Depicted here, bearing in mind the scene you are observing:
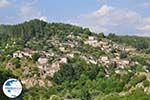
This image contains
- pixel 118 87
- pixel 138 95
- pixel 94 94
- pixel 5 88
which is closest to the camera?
pixel 5 88

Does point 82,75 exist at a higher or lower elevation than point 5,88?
lower

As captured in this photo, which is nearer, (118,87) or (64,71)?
(118,87)

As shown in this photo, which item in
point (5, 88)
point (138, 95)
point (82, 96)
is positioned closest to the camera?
point (5, 88)

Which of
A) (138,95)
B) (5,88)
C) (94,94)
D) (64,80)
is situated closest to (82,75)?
(64,80)

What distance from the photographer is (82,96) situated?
145500 millimetres

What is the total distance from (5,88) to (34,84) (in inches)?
6565

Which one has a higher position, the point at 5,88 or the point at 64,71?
the point at 5,88

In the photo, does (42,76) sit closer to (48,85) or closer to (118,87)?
(48,85)

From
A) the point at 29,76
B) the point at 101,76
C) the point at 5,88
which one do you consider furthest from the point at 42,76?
the point at 5,88

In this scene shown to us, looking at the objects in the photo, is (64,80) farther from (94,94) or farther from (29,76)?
(94,94)

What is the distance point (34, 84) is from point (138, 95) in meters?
72.4

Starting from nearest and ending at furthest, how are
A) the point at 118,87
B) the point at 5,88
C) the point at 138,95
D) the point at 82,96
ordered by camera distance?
1. the point at 5,88
2. the point at 138,95
3. the point at 82,96
4. the point at 118,87

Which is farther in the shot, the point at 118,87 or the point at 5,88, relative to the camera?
the point at 118,87

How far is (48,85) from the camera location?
189500 millimetres
